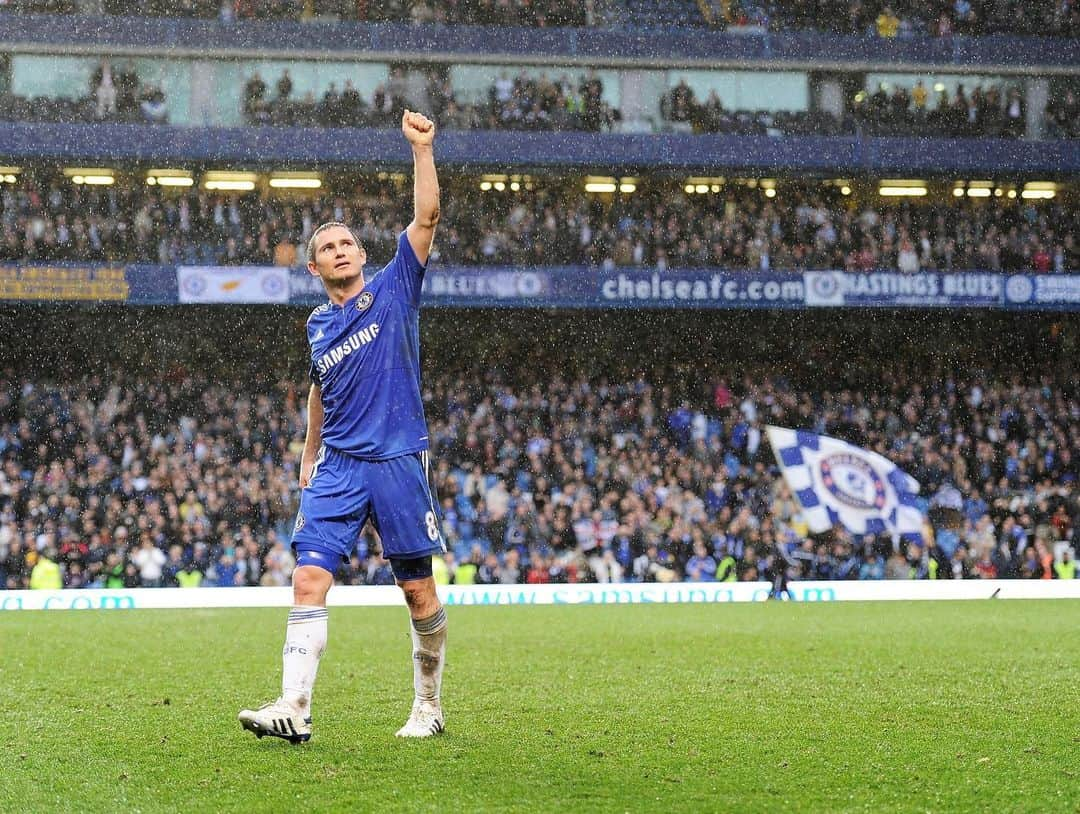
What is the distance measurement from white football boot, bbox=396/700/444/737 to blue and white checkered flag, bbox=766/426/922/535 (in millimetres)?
16132

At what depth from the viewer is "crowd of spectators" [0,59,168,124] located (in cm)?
2870

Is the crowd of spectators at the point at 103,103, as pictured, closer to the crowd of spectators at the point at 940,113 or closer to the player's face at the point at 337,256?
the crowd of spectators at the point at 940,113

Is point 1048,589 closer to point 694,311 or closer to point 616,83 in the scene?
point 694,311

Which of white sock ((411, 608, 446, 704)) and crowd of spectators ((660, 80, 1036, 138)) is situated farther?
crowd of spectators ((660, 80, 1036, 138))

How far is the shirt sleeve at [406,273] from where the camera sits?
598 cm

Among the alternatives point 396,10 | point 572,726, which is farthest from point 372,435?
point 396,10

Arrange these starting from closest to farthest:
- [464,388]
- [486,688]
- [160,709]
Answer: [160,709] → [486,688] → [464,388]

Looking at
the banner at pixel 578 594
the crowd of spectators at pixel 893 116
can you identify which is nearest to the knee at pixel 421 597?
the banner at pixel 578 594

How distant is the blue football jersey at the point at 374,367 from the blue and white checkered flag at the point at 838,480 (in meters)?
16.4

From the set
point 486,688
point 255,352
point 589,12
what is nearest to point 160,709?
point 486,688

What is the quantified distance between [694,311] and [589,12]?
711cm

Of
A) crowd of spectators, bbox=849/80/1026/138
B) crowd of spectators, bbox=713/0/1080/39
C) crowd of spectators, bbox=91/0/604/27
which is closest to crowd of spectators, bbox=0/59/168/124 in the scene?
crowd of spectators, bbox=91/0/604/27

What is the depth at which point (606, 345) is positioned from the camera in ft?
103

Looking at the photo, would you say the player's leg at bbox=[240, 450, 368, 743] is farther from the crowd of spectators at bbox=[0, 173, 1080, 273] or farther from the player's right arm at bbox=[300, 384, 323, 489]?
the crowd of spectators at bbox=[0, 173, 1080, 273]
